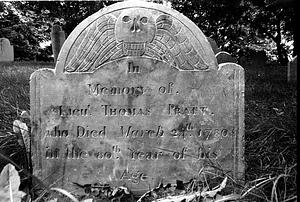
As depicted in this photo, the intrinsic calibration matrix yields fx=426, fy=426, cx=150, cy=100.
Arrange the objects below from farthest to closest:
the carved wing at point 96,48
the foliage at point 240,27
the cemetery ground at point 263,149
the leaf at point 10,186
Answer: the foliage at point 240,27
the carved wing at point 96,48
the cemetery ground at point 263,149
the leaf at point 10,186

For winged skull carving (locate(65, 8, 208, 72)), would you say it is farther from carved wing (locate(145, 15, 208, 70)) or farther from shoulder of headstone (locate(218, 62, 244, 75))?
shoulder of headstone (locate(218, 62, 244, 75))

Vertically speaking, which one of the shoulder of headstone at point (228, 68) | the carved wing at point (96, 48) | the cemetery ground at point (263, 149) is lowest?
the cemetery ground at point (263, 149)

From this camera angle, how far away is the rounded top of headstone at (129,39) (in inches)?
119

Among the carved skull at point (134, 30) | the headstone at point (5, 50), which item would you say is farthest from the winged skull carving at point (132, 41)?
the headstone at point (5, 50)

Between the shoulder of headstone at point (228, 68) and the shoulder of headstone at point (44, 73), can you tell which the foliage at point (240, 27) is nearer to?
the shoulder of headstone at point (228, 68)

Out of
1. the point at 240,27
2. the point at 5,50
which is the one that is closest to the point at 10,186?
the point at 5,50

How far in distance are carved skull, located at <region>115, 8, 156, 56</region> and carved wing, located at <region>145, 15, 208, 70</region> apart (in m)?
0.05

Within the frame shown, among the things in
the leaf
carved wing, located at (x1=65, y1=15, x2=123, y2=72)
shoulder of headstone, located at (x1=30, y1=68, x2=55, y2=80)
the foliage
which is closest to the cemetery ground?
the leaf

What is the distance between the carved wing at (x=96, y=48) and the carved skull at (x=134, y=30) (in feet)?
0.16

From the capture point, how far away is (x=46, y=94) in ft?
9.95

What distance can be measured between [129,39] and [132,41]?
0.03 metres

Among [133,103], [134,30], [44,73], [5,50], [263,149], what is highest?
[5,50]

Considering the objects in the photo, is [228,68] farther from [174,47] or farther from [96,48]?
[96,48]

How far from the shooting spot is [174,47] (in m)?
3.04
